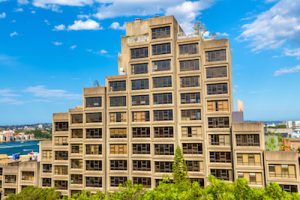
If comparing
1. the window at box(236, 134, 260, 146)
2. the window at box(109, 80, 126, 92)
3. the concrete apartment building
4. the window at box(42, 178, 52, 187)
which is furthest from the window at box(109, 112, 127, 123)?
the window at box(236, 134, 260, 146)

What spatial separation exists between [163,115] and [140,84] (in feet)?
29.3

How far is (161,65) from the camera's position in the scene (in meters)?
56.2

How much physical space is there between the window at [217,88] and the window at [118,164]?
948 inches

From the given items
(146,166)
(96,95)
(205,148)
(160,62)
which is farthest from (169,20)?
(146,166)

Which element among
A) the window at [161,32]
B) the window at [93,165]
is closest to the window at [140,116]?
the window at [93,165]

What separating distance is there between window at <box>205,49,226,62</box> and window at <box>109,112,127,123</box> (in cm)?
2221

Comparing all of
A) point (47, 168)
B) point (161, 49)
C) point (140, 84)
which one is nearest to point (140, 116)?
point (140, 84)

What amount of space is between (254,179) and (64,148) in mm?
41950

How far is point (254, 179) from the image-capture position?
47156 millimetres

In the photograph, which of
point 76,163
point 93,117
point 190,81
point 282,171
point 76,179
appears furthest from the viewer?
point 93,117

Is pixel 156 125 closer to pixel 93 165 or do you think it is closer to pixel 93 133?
pixel 93 133

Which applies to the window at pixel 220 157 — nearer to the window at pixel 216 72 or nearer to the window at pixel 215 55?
the window at pixel 216 72

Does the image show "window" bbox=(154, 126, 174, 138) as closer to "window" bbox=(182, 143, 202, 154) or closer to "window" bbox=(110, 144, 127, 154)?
"window" bbox=(182, 143, 202, 154)

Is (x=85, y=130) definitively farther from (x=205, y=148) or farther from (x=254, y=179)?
(x=254, y=179)
